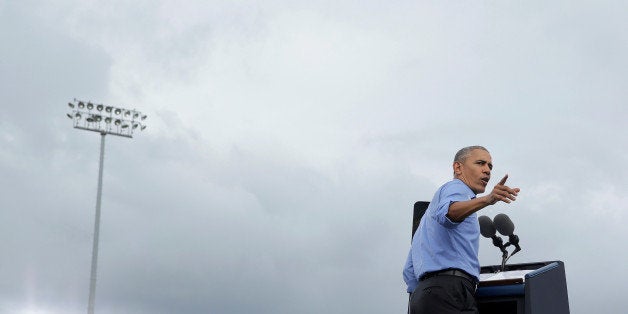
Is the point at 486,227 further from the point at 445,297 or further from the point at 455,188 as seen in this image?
the point at 445,297

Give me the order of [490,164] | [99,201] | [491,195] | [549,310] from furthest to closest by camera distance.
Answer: [99,201], [490,164], [549,310], [491,195]

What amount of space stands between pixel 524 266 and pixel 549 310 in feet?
1.77

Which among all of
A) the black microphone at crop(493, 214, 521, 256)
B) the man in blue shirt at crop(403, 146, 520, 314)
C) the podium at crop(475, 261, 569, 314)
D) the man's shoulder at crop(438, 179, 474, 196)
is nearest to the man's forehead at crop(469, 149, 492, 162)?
the man in blue shirt at crop(403, 146, 520, 314)

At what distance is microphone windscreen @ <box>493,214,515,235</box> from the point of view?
5.77m

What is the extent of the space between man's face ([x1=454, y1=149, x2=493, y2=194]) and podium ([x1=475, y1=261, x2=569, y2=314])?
0.58m

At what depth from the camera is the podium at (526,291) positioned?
530cm

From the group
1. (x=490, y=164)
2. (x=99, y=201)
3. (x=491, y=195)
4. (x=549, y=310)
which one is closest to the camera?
(x=491, y=195)

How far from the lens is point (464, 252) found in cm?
546

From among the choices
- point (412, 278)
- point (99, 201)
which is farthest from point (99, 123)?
point (412, 278)

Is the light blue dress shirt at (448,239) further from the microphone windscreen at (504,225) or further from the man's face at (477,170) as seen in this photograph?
the microphone windscreen at (504,225)

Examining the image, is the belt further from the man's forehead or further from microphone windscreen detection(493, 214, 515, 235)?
the man's forehead

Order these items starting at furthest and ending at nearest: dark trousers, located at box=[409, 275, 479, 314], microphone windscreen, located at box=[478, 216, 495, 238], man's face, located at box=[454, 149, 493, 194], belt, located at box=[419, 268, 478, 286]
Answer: microphone windscreen, located at box=[478, 216, 495, 238] → man's face, located at box=[454, 149, 493, 194] → belt, located at box=[419, 268, 478, 286] → dark trousers, located at box=[409, 275, 479, 314]

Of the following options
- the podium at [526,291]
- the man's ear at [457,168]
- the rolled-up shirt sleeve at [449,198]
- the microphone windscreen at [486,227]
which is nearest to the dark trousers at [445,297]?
the podium at [526,291]

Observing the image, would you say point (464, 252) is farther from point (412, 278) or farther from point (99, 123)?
point (99, 123)
